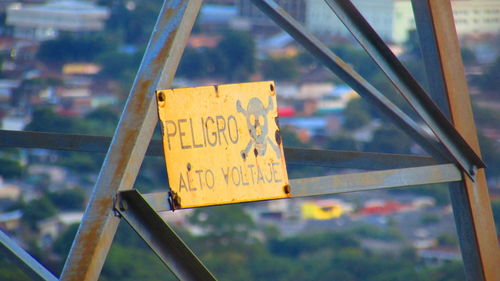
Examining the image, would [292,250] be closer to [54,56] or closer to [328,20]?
[328,20]

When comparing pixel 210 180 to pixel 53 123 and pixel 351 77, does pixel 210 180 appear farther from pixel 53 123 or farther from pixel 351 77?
pixel 53 123

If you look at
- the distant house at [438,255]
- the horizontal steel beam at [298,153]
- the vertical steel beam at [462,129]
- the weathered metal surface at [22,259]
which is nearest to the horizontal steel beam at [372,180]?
the vertical steel beam at [462,129]

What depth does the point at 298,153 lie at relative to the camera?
381cm

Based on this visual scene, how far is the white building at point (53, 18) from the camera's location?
34469 millimetres

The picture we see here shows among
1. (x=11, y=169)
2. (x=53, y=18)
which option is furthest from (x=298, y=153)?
(x=53, y=18)

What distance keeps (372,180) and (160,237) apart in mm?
876

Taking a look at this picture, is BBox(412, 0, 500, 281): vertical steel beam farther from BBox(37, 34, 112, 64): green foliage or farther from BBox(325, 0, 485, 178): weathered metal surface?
BBox(37, 34, 112, 64): green foliage

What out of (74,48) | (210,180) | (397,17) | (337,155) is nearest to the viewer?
(210,180)

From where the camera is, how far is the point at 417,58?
29.5 metres

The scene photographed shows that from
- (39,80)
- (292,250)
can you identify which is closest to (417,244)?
(292,250)

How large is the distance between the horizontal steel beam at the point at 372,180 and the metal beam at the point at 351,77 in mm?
83

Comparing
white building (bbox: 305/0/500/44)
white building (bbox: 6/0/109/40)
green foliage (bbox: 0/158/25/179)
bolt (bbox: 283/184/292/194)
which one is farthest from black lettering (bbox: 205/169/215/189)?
white building (bbox: 6/0/109/40)

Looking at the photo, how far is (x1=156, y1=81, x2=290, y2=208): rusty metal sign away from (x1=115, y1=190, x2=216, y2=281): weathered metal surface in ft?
0.49

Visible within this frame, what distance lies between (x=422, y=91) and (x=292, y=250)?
3109 cm
